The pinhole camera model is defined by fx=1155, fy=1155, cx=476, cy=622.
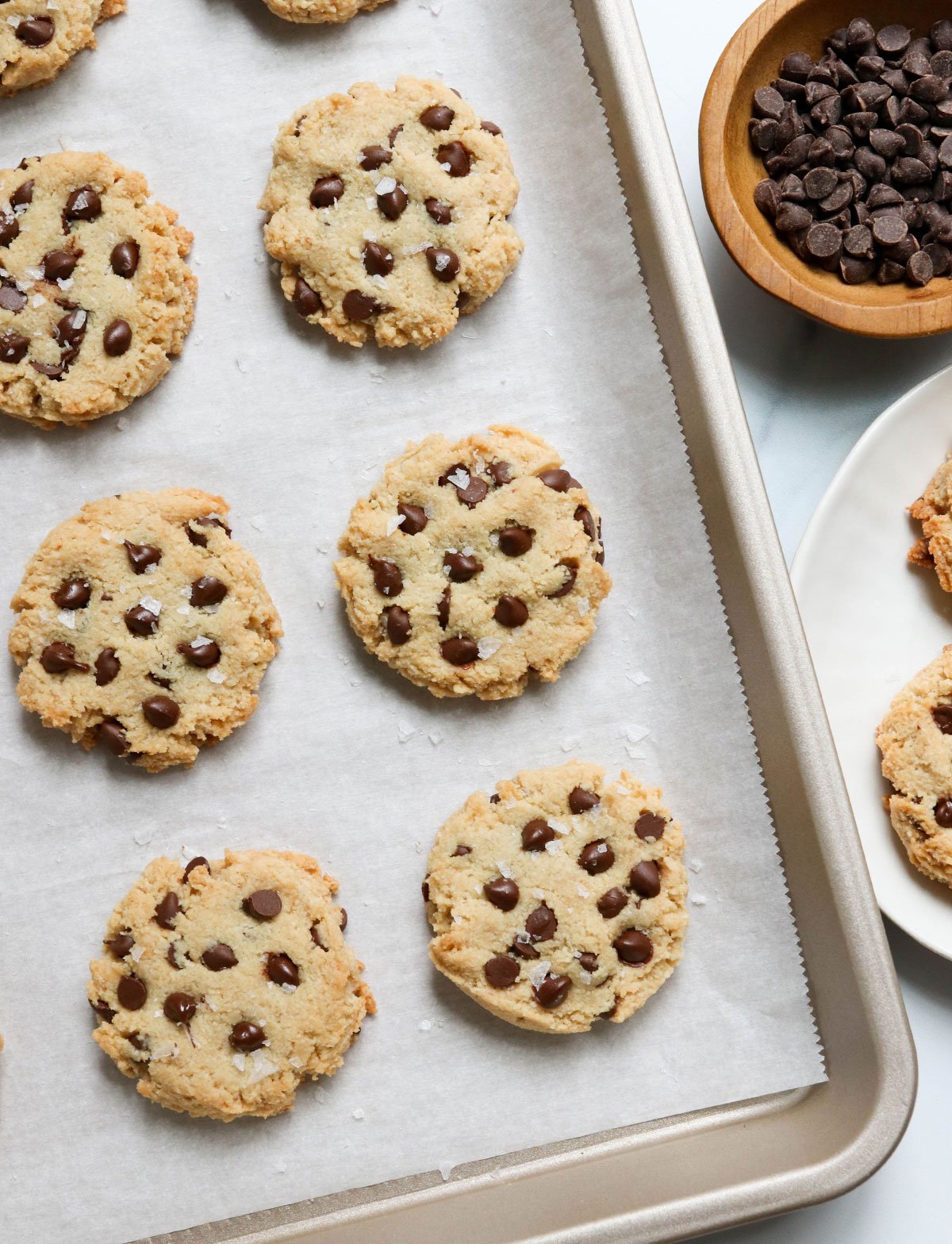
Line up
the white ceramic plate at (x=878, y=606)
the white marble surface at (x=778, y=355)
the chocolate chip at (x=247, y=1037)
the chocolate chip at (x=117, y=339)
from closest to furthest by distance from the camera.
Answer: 1. the chocolate chip at (x=247, y=1037)
2. the chocolate chip at (x=117, y=339)
3. the white ceramic plate at (x=878, y=606)
4. the white marble surface at (x=778, y=355)

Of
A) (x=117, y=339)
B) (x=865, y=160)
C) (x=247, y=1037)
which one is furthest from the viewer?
(x=865, y=160)

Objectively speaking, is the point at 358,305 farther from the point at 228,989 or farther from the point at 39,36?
the point at 228,989

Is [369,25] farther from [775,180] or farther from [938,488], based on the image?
[938,488]

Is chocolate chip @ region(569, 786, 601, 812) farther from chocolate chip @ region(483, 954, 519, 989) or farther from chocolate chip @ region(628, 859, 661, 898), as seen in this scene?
chocolate chip @ region(483, 954, 519, 989)

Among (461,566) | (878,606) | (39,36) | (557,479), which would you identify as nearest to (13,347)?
(39,36)

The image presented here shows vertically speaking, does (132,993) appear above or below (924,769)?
below

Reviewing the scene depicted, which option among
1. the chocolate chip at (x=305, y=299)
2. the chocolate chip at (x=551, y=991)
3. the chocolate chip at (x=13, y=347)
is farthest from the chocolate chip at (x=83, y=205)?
the chocolate chip at (x=551, y=991)

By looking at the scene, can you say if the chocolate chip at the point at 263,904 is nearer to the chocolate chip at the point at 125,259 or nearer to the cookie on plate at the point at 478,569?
the cookie on plate at the point at 478,569

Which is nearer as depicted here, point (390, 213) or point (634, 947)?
point (634, 947)

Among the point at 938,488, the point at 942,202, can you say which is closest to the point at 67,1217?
the point at 938,488
